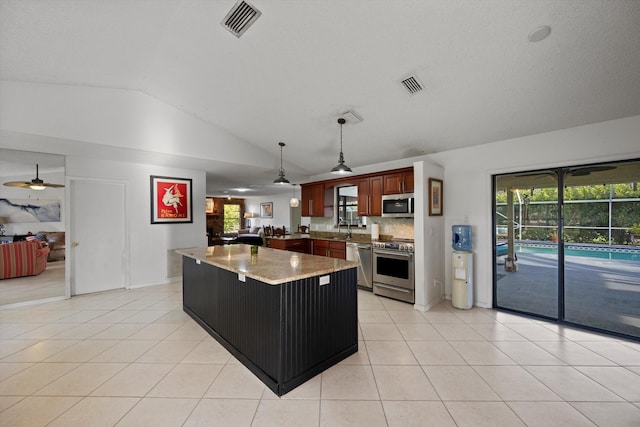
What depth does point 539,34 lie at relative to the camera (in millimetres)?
2016

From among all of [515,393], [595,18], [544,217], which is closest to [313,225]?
[544,217]

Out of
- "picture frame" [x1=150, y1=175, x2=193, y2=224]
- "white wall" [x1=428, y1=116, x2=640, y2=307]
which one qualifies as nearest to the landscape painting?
"picture frame" [x1=150, y1=175, x2=193, y2=224]

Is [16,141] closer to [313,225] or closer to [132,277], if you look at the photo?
[132,277]

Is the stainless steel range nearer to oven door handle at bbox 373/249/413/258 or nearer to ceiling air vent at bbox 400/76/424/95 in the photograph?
oven door handle at bbox 373/249/413/258

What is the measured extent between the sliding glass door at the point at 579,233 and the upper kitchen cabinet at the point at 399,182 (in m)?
1.23

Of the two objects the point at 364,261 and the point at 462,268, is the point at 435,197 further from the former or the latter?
the point at 364,261

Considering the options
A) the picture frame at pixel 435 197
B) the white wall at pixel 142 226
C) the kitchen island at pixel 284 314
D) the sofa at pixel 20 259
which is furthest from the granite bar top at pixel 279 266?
the sofa at pixel 20 259

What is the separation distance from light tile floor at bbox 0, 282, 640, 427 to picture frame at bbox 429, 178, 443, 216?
1.59 metres

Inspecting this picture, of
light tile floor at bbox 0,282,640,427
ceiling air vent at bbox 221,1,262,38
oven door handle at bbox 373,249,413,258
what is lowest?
light tile floor at bbox 0,282,640,427

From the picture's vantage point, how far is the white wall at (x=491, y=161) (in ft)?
9.41

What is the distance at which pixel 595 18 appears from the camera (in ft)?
6.07

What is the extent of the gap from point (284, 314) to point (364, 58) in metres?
2.54

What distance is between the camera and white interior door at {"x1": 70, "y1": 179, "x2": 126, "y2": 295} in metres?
4.37

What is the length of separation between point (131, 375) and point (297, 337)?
150 centimetres
